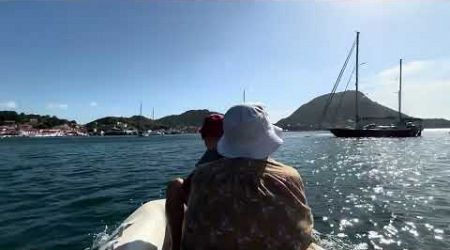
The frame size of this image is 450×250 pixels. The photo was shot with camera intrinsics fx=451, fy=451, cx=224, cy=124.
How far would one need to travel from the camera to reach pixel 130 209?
11641mm

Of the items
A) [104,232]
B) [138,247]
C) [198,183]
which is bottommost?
[104,232]

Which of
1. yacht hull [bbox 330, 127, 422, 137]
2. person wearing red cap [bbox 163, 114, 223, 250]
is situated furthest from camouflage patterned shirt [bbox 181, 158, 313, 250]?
yacht hull [bbox 330, 127, 422, 137]

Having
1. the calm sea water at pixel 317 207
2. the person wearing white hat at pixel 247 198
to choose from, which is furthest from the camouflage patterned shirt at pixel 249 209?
the calm sea water at pixel 317 207

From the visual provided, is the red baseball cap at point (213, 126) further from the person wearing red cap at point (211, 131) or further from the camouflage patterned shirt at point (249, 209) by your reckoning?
the camouflage patterned shirt at point (249, 209)

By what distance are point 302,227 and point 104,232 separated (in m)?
7.01

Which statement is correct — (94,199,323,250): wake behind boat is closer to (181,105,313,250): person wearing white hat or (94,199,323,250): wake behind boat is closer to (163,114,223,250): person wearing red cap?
(163,114,223,250): person wearing red cap

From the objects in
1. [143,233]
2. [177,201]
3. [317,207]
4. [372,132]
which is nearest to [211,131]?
[177,201]

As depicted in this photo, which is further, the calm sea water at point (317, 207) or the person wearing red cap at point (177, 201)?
the calm sea water at point (317, 207)

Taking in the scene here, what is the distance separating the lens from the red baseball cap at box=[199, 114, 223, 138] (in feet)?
15.6

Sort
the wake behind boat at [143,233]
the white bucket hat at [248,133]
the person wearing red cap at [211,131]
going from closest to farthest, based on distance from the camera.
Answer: the white bucket hat at [248,133] → the person wearing red cap at [211,131] → the wake behind boat at [143,233]

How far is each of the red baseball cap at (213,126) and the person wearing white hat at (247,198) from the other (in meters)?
1.58

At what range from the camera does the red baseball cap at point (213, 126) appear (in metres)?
4.76

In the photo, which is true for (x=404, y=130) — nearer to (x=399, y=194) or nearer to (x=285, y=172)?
(x=399, y=194)

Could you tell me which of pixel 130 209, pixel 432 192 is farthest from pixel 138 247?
pixel 432 192
